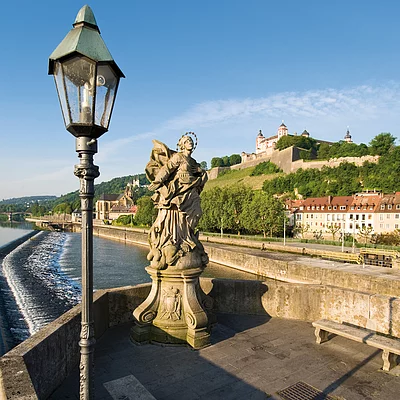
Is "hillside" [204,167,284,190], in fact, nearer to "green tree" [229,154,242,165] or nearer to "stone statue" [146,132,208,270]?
"green tree" [229,154,242,165]

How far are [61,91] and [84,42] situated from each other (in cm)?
42

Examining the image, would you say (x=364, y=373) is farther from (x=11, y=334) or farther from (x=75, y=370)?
(x=11, y=334)

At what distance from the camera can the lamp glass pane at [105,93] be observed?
2.62m

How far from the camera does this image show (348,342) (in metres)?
6.21

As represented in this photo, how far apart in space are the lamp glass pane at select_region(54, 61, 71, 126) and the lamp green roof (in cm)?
6

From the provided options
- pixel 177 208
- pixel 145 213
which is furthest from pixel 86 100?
pixel 145 213

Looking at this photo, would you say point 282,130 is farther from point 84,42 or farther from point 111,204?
point 84,42

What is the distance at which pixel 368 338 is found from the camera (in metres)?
5.54

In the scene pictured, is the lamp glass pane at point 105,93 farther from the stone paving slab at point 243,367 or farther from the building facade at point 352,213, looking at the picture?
the building facade at point 352,213

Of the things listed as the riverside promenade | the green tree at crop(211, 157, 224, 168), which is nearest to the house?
the green tree at crop(211, 157, 224, 168)

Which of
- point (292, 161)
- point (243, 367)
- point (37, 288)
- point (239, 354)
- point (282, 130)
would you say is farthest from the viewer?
point (282, 130)

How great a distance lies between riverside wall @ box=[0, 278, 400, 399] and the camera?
14.0 feet

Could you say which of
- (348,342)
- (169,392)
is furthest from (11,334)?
(348,342)

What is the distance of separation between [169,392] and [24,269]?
97.6 ft
